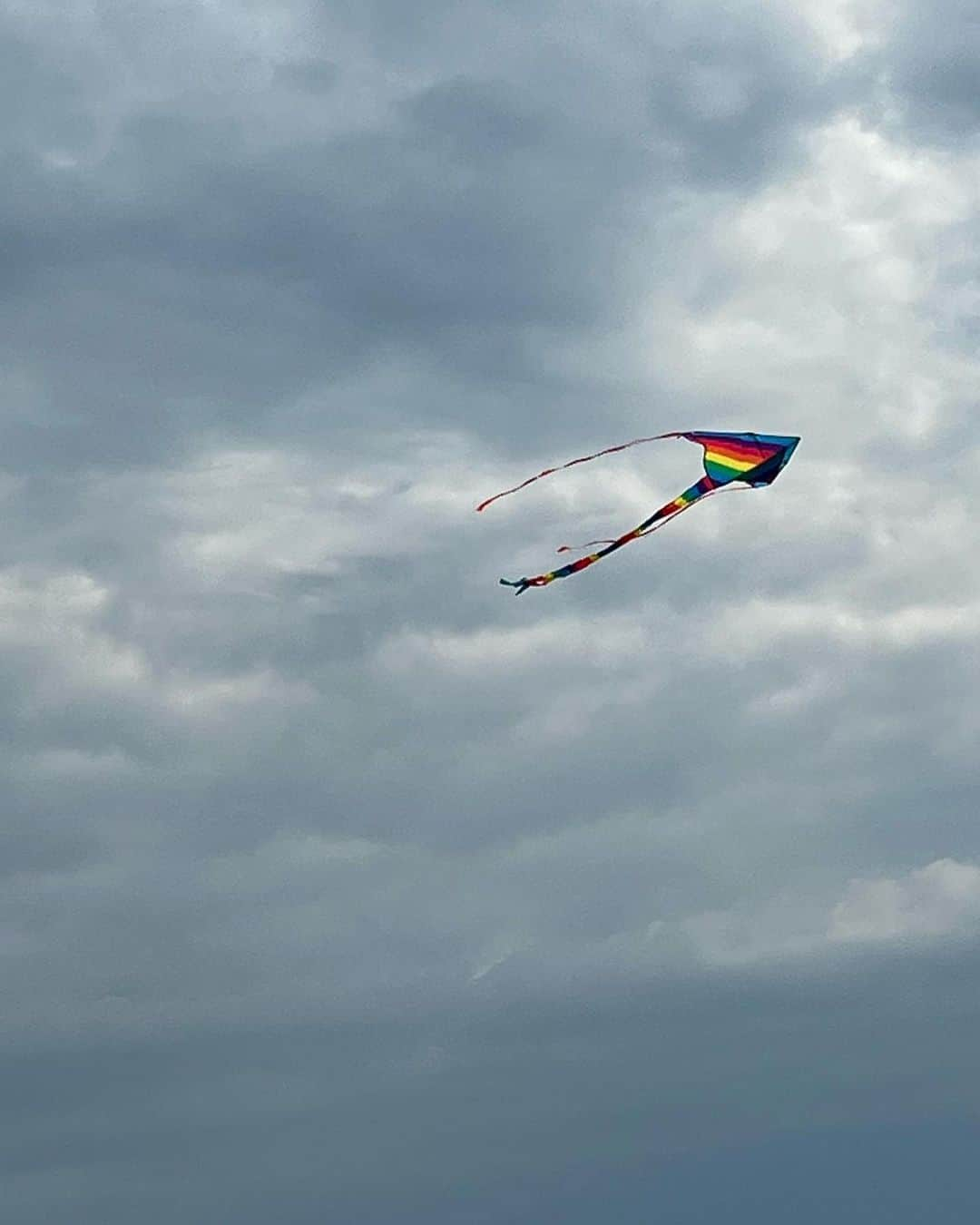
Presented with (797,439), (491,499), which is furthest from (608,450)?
(797,439)

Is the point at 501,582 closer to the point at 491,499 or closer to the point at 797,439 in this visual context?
the point at 491,499

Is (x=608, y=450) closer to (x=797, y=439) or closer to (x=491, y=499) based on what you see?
(x=491, y=499)

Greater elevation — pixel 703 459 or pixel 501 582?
pixel 703 459

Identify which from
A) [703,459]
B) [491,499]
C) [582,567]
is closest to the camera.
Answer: [582,567]

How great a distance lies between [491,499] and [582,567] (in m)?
10.1

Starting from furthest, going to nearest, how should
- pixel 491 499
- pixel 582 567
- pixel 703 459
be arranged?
pixel 703 459
pixel 491 499
pixel 582 567

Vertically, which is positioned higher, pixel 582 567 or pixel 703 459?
pixel 703 459

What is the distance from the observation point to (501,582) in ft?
300

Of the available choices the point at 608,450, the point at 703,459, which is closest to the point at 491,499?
the point at 608,450

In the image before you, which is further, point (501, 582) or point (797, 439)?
point (797, 439)

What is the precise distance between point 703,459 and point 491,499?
17.7 meters

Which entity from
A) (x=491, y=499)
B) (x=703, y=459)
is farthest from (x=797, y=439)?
(x=491, y=499)

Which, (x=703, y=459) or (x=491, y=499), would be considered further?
(x=703, y=459)

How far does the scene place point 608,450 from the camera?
98375 mm
